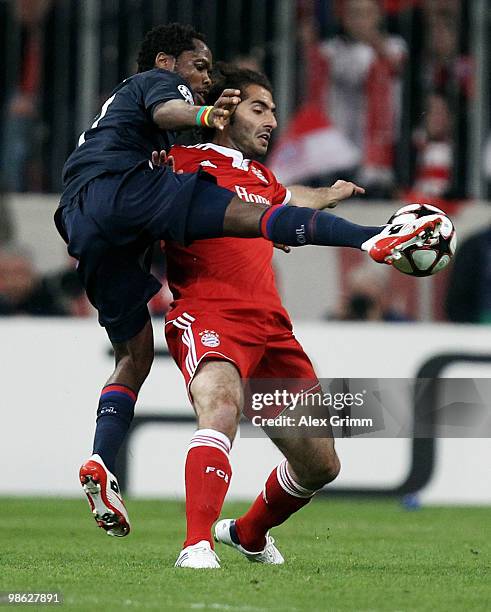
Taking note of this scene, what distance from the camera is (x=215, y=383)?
5496 mm

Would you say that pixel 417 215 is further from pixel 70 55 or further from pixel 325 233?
pixel 70 55

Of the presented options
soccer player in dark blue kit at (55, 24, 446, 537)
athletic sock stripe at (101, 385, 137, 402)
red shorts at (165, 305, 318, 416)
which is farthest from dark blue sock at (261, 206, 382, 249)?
athletic sock stripe at (101, 385, 137, 402)

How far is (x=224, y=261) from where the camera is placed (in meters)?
5.91

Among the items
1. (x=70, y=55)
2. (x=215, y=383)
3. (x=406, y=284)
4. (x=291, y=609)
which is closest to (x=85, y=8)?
(x=70, y=55)

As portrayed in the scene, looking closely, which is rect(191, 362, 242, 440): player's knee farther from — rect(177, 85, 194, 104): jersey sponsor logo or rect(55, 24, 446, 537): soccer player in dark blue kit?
rect(177, 85, 194, 104): jersey sponsor logo

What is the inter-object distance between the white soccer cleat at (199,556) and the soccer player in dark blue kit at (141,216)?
44 cm

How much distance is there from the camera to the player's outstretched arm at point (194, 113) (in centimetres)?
517

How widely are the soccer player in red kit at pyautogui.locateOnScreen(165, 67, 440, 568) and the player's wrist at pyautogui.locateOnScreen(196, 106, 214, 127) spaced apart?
2.66ft

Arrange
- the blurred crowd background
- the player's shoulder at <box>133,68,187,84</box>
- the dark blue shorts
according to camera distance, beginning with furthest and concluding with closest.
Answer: the blurred crowd background
the player's shoulder at <box>133,68,187,84</box>
the dark blue shorts

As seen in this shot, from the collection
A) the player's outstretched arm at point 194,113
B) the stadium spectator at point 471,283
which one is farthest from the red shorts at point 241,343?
the stadium spectator at point 471,283

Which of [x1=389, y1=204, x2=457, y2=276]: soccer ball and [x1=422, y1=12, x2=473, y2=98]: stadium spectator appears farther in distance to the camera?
[x1=422, y1=12, x2=473, y2=98]: stadium spectator

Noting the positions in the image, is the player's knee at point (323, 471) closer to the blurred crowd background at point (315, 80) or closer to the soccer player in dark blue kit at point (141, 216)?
the soccer player in dark blue kit at point (141, 216)

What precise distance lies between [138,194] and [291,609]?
195 cm

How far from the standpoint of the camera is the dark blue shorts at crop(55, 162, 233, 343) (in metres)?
5.50
